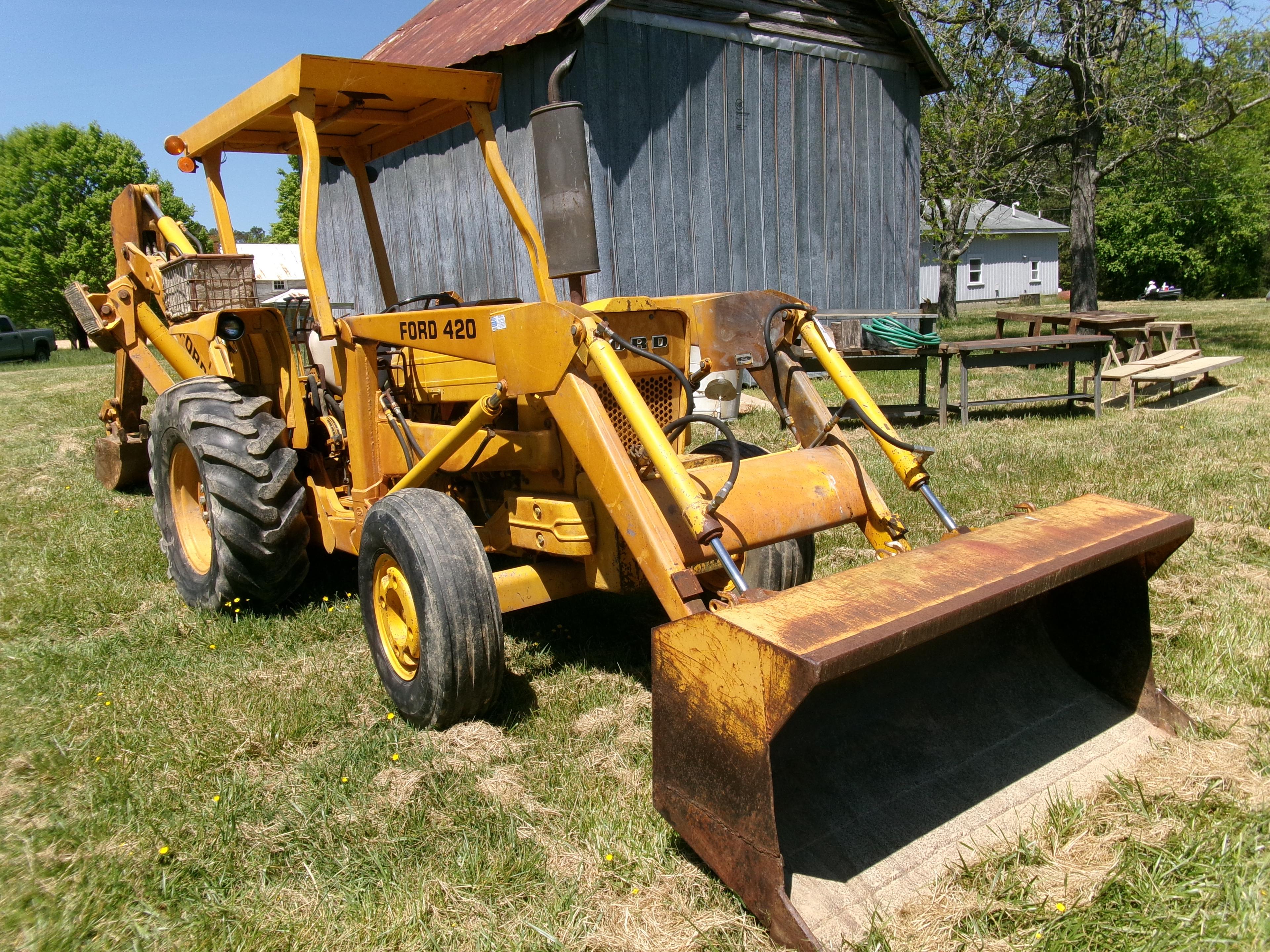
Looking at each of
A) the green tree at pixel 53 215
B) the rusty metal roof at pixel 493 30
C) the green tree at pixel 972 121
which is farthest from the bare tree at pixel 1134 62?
the green tree at pixel 53 215

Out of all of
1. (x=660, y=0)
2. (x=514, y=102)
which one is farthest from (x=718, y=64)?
(x=514, y=102)

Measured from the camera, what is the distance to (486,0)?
1164 cm

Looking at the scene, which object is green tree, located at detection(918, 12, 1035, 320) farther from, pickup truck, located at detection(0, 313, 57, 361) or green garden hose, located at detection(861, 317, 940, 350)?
pickup truck, located at detection(0, 313, 57, 361)

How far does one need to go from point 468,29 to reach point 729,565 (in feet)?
33.2

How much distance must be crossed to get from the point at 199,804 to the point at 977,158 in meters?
16.2

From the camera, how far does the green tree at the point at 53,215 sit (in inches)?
1458

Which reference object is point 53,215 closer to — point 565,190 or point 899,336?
point 899,336

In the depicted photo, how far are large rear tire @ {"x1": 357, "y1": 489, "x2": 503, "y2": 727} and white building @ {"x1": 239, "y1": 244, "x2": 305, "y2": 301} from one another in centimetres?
4076

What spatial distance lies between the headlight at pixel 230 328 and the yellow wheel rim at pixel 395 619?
1939mm

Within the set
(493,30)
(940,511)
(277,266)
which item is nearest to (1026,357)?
(493,30)

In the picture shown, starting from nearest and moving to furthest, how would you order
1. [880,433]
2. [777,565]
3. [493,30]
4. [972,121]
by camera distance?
[880,433], [777,565], [493,30], [972,121]

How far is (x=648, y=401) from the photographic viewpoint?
12.8ft

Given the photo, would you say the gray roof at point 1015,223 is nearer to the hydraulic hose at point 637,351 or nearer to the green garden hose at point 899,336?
the green garden hose at point 899,336

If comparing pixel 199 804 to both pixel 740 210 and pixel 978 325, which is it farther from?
pixel 978 325
